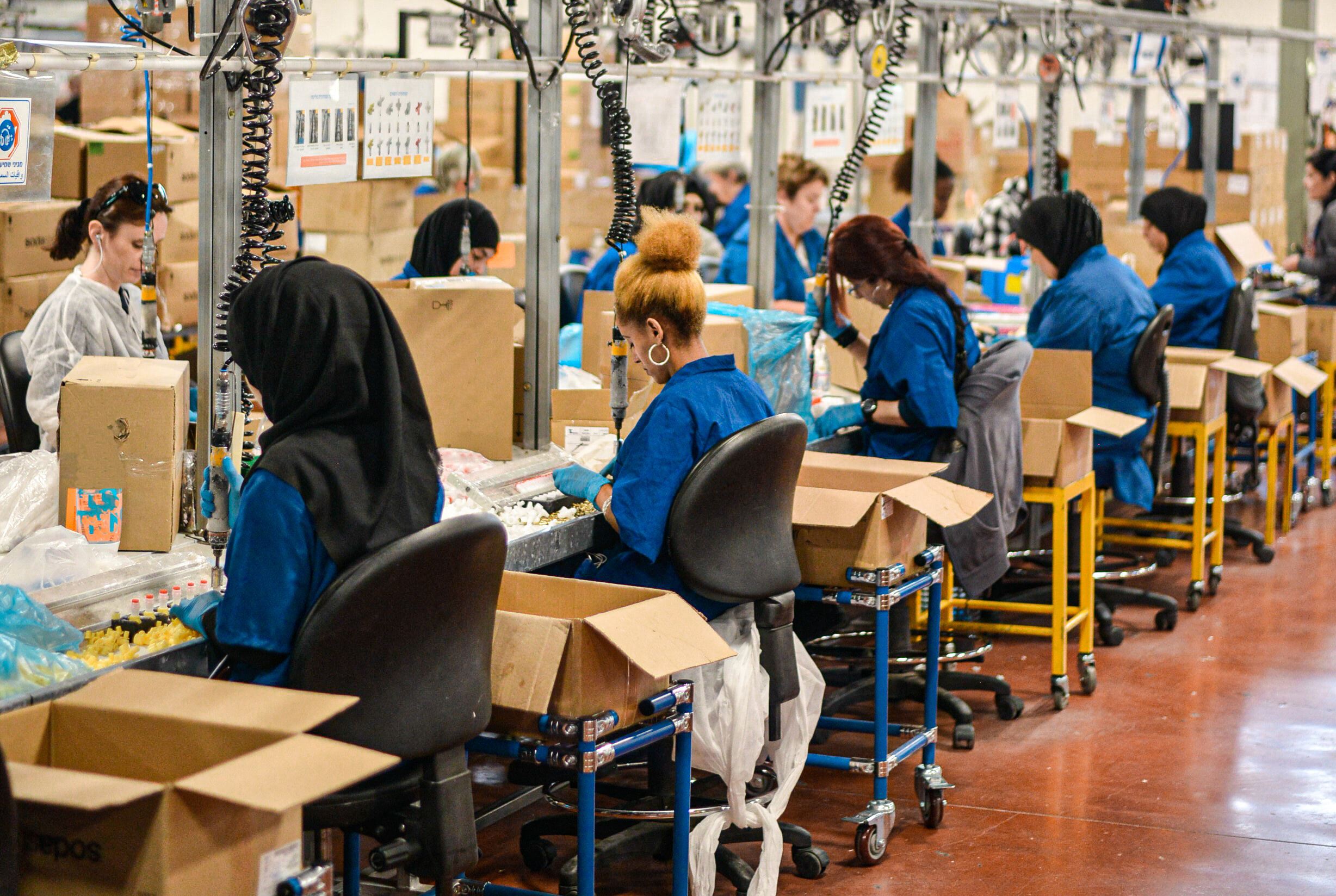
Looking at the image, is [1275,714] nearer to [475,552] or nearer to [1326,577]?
[1326,577]

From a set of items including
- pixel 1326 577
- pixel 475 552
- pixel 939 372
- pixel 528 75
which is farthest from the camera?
pixel 1326 577

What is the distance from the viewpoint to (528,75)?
4086 millimetres

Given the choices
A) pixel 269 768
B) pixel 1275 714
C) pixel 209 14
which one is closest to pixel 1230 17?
pixel 1275 714

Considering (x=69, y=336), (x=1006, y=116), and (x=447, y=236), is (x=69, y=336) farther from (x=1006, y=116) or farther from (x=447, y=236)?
(x=1006, y=116)

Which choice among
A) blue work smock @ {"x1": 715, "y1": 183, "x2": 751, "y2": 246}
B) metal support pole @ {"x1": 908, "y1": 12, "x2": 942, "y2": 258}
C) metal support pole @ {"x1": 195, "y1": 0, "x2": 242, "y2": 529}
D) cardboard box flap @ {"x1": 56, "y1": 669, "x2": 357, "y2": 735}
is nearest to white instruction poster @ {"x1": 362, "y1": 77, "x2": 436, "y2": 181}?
metal support pole @ {"x1": 195, "y1": 0, "x2": 242, "y2": 529}

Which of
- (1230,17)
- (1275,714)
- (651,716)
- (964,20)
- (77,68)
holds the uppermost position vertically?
(1230,17)

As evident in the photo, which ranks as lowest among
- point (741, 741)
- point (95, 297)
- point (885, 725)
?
point (885, 725)

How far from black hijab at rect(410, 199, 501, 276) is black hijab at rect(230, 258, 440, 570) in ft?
9.34

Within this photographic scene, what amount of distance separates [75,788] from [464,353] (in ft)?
7.28

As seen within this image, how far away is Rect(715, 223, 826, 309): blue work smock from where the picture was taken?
6367 mm

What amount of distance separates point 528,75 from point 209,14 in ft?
3.87

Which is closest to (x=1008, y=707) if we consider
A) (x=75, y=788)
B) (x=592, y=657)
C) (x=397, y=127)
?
(x=592, y=657)

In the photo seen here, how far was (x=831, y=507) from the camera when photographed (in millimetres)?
3633

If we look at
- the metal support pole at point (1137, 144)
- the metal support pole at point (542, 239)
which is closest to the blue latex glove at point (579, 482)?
the metal support pole at point (542, 239)
